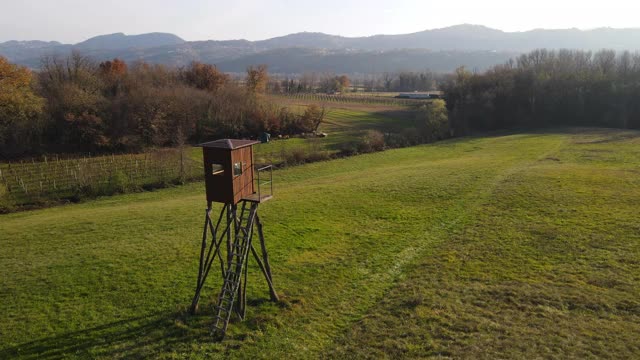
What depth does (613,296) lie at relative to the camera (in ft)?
60.7

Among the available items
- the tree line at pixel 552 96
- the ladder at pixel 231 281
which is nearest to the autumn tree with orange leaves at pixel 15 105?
the ladder at pixel 231 281

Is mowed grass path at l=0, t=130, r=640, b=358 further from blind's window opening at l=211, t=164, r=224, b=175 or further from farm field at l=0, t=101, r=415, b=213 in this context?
farm field at l=0, t=101, r=415, b=213

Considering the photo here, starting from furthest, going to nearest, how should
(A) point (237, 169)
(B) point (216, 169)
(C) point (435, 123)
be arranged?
(C) point (435, 123) < (B) point (216, 169) < (A) point (237, 169)

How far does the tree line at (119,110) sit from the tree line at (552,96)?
3563 centimetres

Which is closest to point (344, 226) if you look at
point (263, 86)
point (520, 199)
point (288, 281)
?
point (288, 281)

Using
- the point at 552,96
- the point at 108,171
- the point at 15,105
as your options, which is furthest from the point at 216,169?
the point at 552,96

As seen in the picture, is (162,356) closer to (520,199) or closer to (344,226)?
(344,226)

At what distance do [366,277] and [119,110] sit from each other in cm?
6341

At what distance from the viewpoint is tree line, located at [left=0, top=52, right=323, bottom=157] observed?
64.4 m

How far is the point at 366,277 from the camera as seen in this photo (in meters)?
21.1

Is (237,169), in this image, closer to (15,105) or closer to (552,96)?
(15,105)

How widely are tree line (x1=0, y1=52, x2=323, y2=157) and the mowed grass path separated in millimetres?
32918

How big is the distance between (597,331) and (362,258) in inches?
429

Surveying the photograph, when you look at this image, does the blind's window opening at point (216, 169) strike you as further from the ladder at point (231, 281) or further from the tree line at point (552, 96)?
the tree line at point (552, 96)
